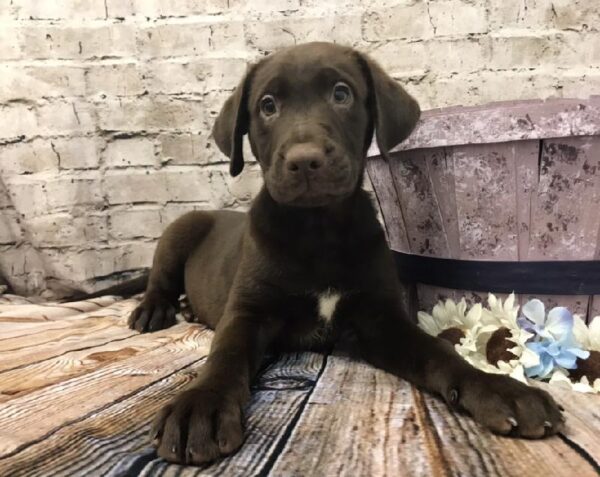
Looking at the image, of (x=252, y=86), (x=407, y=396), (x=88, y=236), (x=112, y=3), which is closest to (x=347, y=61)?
(x=252, y=86)

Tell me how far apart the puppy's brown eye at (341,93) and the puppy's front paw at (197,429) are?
0.99 meters

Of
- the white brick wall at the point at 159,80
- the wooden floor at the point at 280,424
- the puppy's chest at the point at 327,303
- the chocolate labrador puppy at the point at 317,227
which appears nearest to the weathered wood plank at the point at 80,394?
the wooden floor at the point at 280,424

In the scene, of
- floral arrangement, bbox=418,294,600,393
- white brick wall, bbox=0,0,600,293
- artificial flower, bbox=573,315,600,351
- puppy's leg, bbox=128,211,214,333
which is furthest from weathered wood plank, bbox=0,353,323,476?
white brick wall, bbox=0,0,600,293

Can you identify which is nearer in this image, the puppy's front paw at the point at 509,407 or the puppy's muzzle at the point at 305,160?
the puppy's front paw at the point at 509,407

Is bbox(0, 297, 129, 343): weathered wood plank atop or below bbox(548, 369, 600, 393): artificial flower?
Answer: below

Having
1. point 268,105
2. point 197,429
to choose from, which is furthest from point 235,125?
point 197,429

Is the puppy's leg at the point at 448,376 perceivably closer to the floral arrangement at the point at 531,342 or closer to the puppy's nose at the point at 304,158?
the floral arrangement at the point at 531,342

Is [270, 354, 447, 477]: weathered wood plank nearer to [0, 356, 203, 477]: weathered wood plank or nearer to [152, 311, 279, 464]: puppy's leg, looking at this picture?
[152, 311, 279, 464]: puppy's leg

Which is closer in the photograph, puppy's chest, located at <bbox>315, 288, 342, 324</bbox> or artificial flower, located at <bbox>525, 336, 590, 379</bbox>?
artificial flower, located at <bbox>525, 336, 590, 379</bbox>

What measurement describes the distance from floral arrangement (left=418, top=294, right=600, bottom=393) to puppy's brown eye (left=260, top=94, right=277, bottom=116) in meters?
0.83

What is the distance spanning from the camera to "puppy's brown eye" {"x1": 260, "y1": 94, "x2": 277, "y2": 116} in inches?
68.8

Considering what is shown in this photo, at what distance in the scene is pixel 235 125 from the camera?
71.1 inches

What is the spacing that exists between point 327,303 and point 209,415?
722 millimetres

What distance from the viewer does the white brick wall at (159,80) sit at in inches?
103
